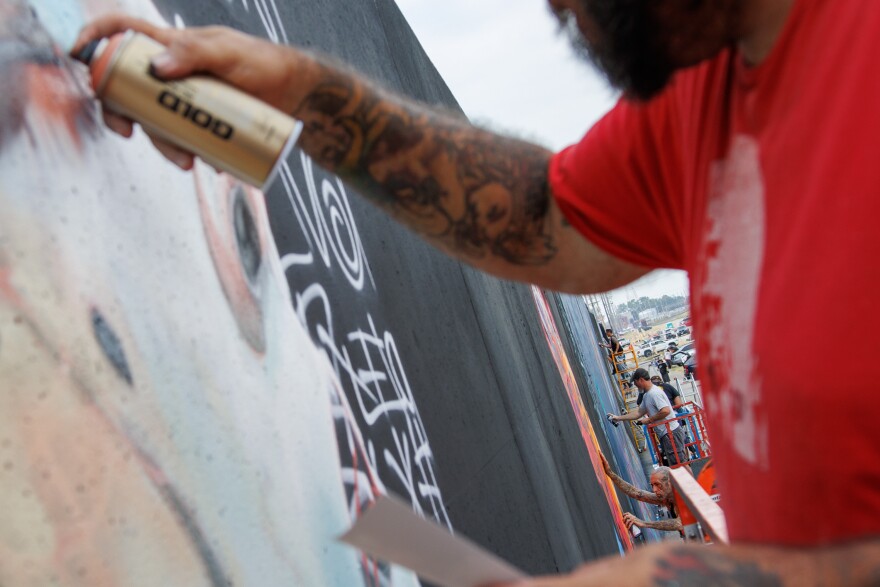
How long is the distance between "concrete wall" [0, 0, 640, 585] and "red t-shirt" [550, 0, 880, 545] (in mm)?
788

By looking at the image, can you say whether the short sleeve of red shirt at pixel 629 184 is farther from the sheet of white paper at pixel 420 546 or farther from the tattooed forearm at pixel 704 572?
the sheet of white paper at pixel 420 546

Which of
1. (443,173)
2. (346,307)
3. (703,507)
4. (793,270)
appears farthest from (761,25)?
(703,507)

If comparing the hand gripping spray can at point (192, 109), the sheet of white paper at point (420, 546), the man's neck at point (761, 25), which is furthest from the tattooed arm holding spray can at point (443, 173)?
the sheet of white paper at point (420, 546)

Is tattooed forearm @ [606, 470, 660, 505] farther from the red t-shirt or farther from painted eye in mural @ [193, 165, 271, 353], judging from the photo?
the red t-shirt

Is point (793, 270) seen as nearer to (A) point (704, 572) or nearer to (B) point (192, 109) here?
(A) point (704, 572)

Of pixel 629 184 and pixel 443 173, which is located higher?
pixel 629 184

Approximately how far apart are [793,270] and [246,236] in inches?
43.3

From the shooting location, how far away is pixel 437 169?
1632 mm

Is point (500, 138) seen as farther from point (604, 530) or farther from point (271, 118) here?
point (604, 530)

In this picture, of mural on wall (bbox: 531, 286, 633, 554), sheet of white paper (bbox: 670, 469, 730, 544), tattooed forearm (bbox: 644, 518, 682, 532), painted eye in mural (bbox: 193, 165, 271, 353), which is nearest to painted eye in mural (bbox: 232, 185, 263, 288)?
painted eye in mural (bbox: 193, 165, 271, 353)

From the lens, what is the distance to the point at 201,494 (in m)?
1.29

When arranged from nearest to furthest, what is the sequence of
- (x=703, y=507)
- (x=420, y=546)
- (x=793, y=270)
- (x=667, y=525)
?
1. (x=420, y=546)
2. (x=793, y=270)
3. (x=703, y=507)
4. (x=667, y=525)

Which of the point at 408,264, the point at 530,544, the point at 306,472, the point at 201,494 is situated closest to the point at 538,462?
the point at 530,544

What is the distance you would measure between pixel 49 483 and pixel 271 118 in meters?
0.54
